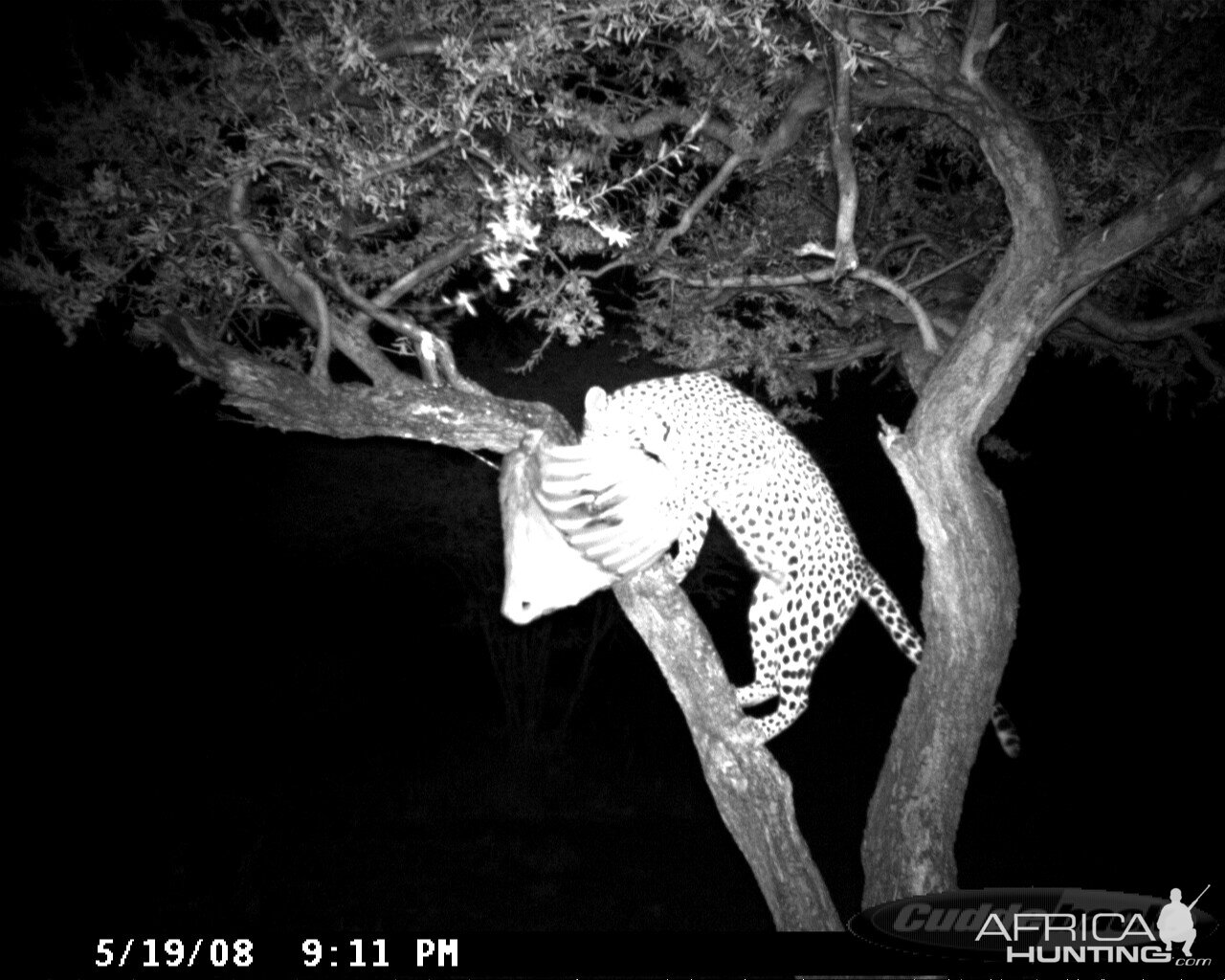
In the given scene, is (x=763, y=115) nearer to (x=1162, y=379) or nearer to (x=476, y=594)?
(x=1162, y=379)

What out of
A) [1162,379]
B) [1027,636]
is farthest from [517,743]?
[1162,379]

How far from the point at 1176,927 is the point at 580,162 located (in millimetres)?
2913

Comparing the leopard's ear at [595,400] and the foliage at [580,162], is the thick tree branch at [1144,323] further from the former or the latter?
the leopard's ear at [595,400]

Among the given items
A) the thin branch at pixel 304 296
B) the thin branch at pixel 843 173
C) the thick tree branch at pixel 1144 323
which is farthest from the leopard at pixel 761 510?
the thick tree branch at pixel 1144 323

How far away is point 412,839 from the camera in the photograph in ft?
22.9

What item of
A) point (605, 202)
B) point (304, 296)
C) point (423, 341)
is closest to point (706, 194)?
point (605, 202)

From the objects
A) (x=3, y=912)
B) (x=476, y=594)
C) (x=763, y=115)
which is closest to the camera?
(x=763, y=115)

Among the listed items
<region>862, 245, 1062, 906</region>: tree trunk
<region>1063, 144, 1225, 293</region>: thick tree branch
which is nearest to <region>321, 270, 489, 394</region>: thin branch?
<region>862, 245, 1062, 906</region>: tree trunk

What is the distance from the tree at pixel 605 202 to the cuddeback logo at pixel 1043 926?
25 centimetres

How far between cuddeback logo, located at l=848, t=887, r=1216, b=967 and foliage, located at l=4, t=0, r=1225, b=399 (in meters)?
2.22

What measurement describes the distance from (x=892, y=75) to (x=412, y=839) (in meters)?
5.86

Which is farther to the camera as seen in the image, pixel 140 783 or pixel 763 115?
pixel 140 783

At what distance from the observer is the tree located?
2.92m

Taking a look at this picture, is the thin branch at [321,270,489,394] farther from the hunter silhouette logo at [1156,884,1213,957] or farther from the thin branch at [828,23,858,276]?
the hunter silhouette logo at [1156,884,1213,957]
